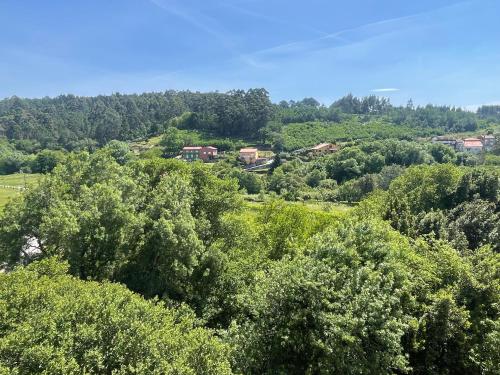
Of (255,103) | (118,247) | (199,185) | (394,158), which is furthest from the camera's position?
(255,103)

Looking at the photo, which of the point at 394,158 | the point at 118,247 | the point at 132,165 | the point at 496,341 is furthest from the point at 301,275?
the point at 394,158

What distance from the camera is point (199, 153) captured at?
13950cm

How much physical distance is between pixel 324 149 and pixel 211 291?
124 meters

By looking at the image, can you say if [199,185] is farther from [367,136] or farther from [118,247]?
[367,136]

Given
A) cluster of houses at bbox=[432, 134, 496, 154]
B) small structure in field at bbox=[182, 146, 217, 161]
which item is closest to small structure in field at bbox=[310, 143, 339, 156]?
small structure in field at bbox=[182, 146, 217, 161]

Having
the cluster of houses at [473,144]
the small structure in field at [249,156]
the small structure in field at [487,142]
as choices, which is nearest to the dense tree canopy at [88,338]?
the small structure in field at [249,156]

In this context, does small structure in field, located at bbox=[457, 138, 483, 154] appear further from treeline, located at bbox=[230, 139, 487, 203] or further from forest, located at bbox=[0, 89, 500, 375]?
forest, located at bbox=[0, 89, 500, 375]

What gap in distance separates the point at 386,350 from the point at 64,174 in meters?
28.0

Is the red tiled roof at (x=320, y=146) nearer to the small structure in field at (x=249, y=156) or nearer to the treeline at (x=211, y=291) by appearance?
the small structure in field at (x=249, y=156)

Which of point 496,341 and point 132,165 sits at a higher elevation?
point 132,165

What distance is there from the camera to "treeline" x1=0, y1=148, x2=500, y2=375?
15.0 m

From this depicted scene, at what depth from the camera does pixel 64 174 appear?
33.7m

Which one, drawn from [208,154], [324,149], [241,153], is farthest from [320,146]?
[208,154]

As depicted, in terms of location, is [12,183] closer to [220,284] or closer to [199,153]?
[199,153]
